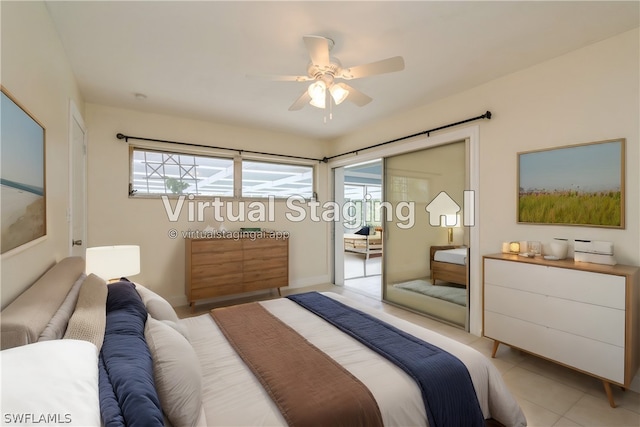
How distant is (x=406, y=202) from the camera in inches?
156

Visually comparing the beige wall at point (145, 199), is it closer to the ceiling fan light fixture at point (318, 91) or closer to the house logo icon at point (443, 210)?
the house logo icon at point (443, 210)

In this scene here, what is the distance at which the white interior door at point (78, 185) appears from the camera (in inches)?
99.6

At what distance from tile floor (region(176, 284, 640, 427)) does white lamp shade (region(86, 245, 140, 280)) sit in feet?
10.4

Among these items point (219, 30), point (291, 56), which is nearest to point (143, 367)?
point (219, 30)

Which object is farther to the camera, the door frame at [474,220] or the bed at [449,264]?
the bed at [449,264]

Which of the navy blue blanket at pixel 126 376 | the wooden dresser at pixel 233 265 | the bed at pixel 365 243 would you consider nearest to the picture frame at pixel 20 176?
the navy blue blanket at pixel 126 376

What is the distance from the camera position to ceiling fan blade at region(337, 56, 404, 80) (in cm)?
190

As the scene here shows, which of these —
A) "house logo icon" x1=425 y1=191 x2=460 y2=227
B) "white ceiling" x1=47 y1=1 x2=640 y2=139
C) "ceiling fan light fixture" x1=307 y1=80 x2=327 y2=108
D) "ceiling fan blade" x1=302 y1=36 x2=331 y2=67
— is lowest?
"house logo icon" x1=425 y1=191 x2=460 y2=227

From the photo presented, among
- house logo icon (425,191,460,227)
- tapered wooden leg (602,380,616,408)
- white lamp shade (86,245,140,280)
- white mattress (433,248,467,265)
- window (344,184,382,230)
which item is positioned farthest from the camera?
window (344,184,382,230)

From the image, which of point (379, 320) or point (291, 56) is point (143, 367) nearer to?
point (379, 320)

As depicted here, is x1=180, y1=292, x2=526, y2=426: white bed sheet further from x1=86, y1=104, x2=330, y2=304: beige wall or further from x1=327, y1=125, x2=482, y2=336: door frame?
x1=86, y1=104, x2=330, y2=304: beige wall

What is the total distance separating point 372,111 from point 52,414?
382cm

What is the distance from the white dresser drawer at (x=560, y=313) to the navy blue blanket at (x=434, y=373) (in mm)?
1247

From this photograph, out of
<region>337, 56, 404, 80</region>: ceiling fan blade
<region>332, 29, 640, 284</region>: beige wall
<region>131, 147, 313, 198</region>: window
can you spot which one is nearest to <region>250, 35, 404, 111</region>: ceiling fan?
<region>337, 56, 404, 80</region>: ceiling fan blade
